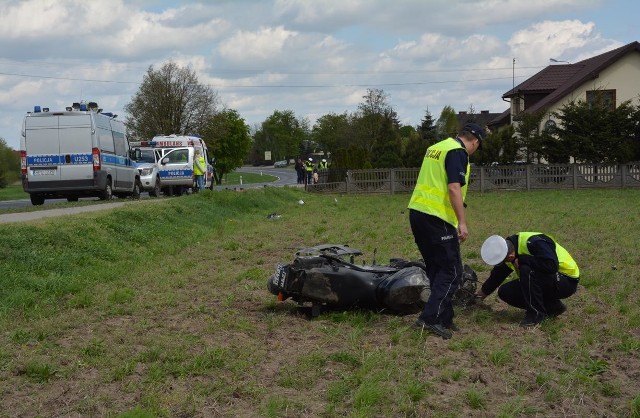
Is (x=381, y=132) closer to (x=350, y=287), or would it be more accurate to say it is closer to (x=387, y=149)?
(x=387, y=149)

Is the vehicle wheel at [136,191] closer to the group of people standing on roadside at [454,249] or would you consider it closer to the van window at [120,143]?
the van window at [120,143]

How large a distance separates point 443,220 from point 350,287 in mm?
1247

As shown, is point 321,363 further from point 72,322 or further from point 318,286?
point 72,322

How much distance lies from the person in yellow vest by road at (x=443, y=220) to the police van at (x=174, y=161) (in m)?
26.5

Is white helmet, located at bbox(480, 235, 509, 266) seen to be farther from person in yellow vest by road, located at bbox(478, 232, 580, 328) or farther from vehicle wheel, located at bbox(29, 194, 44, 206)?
vehicle wheel, located at bbox(29, 194, 44, 206)

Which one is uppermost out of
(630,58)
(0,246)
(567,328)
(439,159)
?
(630,58)

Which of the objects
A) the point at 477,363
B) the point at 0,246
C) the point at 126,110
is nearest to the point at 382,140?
the point at 126,110

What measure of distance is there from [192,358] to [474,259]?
7.12 metres

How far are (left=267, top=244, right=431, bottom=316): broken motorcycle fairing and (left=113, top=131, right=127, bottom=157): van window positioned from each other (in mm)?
19921

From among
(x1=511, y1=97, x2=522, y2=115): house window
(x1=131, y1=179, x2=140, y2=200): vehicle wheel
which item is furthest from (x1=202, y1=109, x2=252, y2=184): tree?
(x1=131, y1=179, x2=140, y2=200): vehicle wheel

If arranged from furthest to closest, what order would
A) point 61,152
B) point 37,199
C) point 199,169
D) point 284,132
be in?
point 284,132
point 199,169
point 37,199
point 61,152

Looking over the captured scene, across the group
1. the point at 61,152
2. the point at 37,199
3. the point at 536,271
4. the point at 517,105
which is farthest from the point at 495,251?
the point at 517,105

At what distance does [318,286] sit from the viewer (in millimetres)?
8398

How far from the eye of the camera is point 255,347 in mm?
7180
